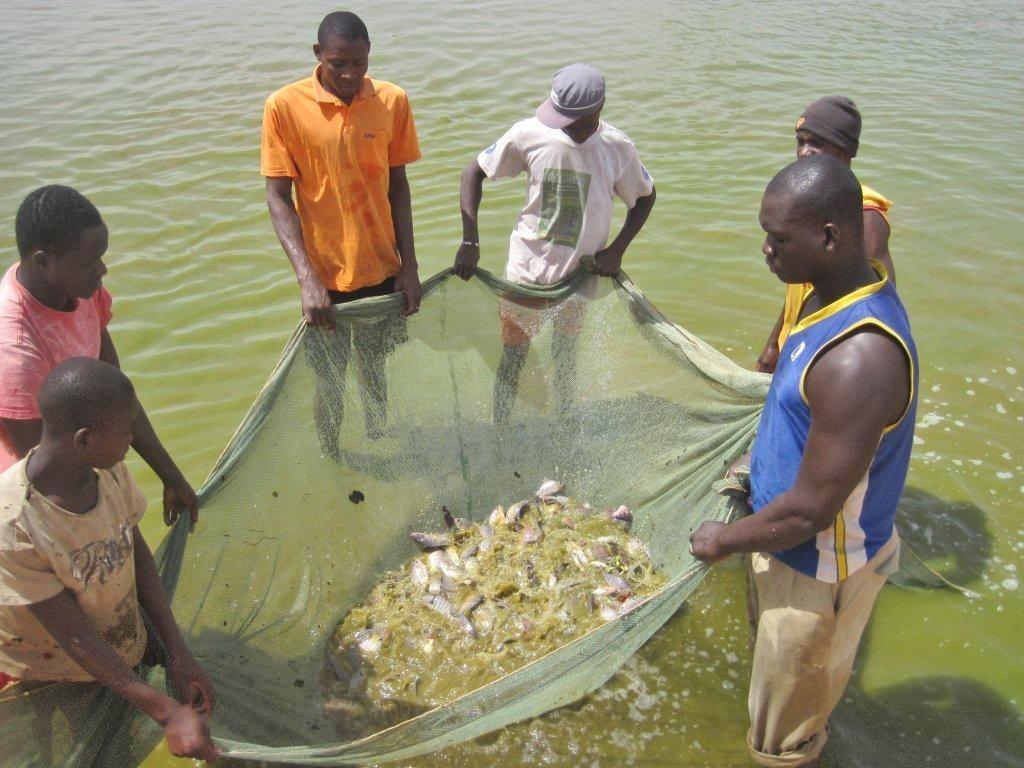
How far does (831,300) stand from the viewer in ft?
7.30

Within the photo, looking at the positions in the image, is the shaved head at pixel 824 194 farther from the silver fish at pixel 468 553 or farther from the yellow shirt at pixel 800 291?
the silver fish at pixel 468 553

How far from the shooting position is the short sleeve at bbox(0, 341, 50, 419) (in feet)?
7.73

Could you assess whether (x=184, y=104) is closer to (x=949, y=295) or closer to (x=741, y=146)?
(x=741, y=146)

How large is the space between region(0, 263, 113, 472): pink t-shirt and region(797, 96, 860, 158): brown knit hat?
2.84 meters

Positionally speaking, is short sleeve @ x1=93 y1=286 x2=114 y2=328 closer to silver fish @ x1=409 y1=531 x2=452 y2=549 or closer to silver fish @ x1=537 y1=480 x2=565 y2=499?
silver fish @ x1=409 y1=531 x2=452 y2=549

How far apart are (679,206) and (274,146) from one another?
16.5 feet

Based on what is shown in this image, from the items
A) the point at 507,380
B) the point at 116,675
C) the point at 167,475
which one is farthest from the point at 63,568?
the point at 507,380

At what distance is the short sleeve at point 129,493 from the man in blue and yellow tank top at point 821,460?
1.69 meters

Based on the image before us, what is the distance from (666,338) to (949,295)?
3.82 m

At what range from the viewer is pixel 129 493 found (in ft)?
8.00

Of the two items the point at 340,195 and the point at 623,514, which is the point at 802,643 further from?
the point at 340,195

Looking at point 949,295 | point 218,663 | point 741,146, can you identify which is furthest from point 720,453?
point 741,146

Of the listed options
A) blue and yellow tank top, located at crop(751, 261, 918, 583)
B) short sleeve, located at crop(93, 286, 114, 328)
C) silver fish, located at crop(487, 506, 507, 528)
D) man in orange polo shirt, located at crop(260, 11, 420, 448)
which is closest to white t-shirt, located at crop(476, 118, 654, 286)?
man in orange polo shirt, located at crop(260, 11, 420, 448)

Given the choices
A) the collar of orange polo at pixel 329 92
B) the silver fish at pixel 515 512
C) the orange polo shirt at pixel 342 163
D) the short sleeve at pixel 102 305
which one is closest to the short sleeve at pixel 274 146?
the orange polo shirt at pixel 342 163
